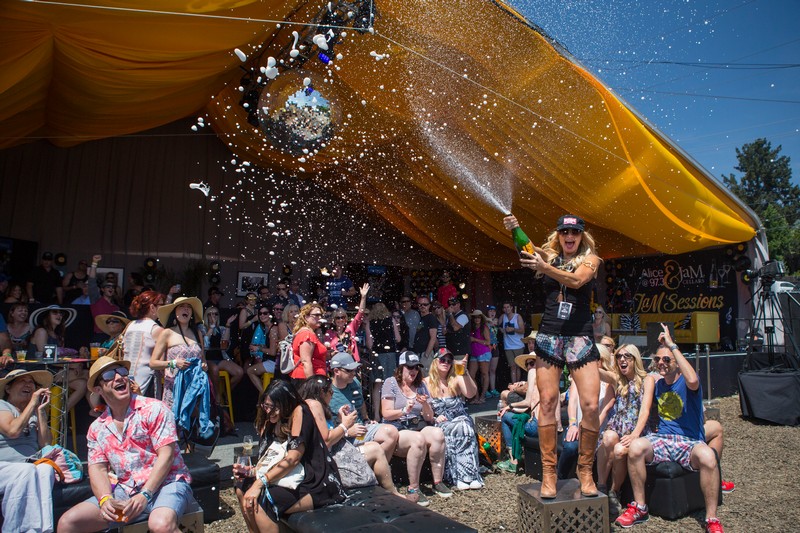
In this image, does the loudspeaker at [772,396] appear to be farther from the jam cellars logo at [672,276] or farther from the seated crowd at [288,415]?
the seated crowd at [288,415]

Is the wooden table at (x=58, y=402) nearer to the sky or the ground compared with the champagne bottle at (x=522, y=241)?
nearer to the ground

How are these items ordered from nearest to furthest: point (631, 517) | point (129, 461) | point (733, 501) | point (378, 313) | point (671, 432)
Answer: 1. point (129, 461)
2. point (631, 517)
3. point (671, 432)
4. point (733, 501)
5. point (378, 313)

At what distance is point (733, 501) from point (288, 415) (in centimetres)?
366

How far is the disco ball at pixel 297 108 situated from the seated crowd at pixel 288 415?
5.23 ft

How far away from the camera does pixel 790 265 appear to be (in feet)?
115

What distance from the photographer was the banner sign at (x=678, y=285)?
9.80 metres

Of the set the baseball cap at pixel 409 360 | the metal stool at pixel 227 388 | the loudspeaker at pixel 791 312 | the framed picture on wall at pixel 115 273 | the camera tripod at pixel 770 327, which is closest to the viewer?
the baseball cap at pixel 409 360

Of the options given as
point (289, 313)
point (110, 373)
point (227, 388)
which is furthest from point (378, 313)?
point (110, 373)

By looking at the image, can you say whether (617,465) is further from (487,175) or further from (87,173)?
(87,173)

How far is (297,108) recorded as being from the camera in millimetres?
5078

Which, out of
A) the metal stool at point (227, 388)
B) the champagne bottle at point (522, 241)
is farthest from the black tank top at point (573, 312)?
the metal stool at point (227, 388)

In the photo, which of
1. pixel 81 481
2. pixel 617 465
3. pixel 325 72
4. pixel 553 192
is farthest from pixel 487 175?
pixel 81 481

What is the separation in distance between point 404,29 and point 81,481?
4.49 metres

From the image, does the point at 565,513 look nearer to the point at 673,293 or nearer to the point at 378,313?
the point at 378,313
